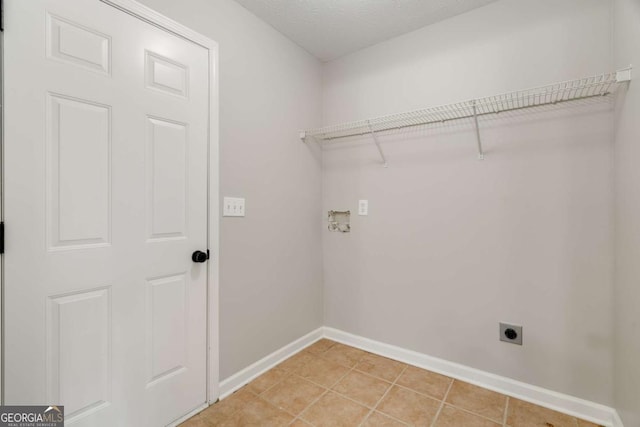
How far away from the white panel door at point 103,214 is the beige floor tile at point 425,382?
49.8 inches

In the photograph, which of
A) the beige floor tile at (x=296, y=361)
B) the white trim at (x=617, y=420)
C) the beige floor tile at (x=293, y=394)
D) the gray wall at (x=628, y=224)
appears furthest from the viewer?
the beige floor tile at (x=296, y=361)

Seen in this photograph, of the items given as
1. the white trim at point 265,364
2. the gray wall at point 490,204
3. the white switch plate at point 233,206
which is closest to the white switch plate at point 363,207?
the gray wall at point 490,204

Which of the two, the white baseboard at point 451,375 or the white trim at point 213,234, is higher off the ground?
the white trim at point 213,234

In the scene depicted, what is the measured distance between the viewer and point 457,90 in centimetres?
196

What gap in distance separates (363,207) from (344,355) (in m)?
1.16

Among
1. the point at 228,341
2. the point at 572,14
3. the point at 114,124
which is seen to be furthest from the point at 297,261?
the point at 572,14

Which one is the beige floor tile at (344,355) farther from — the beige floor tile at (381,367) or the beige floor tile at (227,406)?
the beige floor tile at (227,406)

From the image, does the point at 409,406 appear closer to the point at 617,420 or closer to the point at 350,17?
the point at 617,420

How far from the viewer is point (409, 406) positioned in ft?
5.53

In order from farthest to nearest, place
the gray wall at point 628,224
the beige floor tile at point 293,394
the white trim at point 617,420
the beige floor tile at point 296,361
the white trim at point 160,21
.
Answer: the beige floor tile at point 296,361
the beige floor tile at point 293,394
the white trim at point 617,420
the white trim at point 160,21
the gray wall at point 628,224

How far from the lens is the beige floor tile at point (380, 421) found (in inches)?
60.7

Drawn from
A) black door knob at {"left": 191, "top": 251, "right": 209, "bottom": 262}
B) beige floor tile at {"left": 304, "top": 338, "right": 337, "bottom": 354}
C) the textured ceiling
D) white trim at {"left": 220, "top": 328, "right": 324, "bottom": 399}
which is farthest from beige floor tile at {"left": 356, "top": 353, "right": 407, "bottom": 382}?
the textured ceiling
